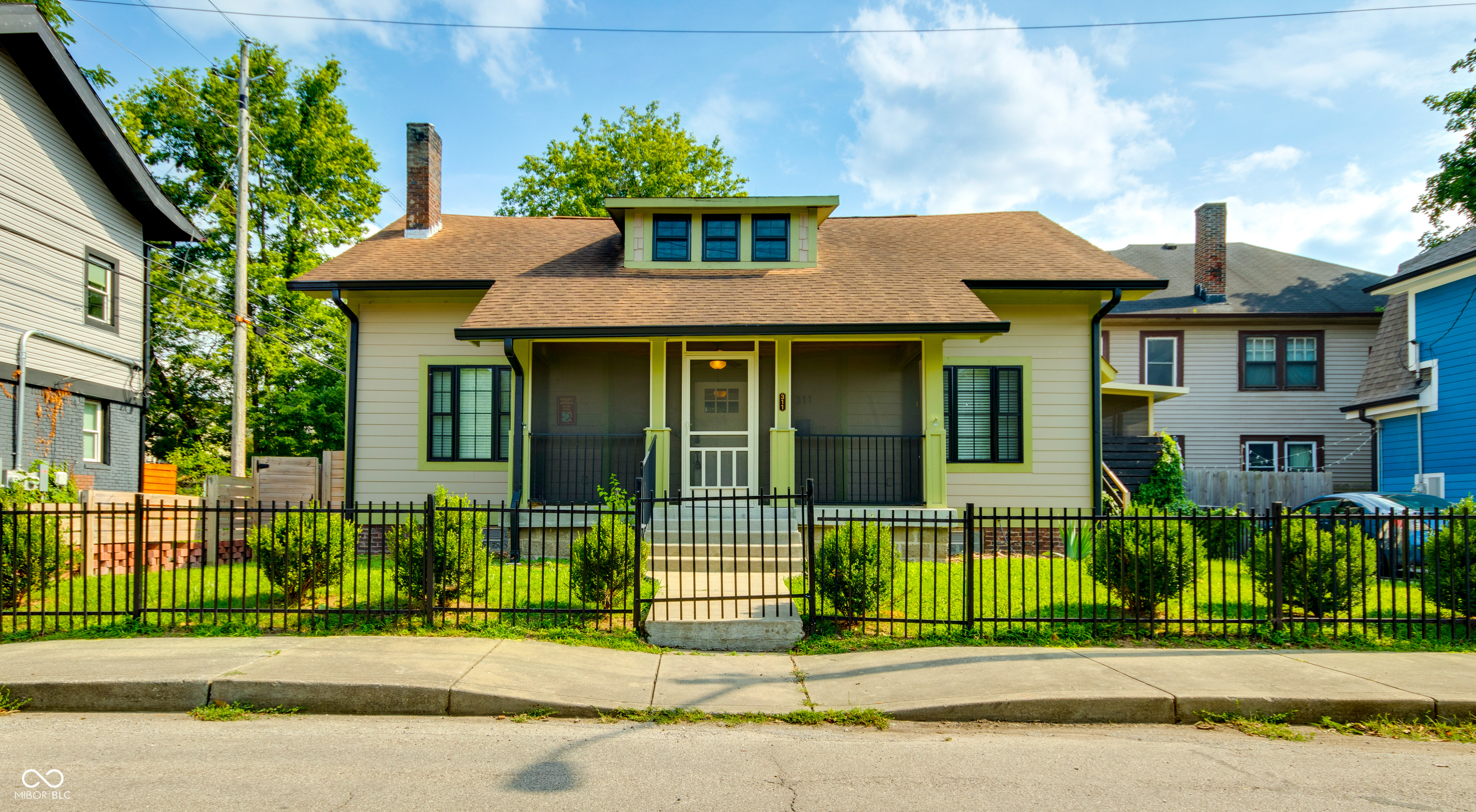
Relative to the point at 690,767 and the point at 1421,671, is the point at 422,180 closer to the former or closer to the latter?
the point at 690,767

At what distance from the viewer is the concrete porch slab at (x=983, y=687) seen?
19.3 ft

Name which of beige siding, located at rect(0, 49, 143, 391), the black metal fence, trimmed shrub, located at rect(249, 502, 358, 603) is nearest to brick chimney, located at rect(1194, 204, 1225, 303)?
the black metal fence

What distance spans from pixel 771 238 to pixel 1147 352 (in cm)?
1458

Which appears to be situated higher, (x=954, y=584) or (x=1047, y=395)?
(x=1047, y=395)

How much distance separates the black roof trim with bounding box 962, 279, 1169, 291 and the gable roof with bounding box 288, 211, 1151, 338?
0.08 m

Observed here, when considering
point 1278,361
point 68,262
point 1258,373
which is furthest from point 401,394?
point 1278,361

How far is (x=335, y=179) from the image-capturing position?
29625mm

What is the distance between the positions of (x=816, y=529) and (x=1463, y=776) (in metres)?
7.46

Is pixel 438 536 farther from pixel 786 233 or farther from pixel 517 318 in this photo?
pixel 786 233

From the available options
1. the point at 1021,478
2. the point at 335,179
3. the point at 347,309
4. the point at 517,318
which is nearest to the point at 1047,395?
the point at 1021,478

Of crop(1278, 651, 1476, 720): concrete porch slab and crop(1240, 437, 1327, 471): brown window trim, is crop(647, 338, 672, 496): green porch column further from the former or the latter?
crop(1240, 437, 1327, 471): brown window trim

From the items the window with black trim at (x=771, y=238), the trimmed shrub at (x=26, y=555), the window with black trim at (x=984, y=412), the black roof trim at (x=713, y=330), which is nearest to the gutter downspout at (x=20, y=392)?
the trimmed shrub at (x=26, y=555)

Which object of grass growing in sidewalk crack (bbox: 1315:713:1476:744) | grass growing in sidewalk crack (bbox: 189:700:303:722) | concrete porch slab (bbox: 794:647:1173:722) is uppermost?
concrete porch slab (bbox: 794:647:1173:722)

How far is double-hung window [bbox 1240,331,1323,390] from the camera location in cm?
2327
